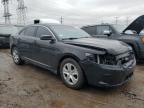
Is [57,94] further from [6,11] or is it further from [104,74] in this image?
[6,11]

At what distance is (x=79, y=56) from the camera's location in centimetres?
378

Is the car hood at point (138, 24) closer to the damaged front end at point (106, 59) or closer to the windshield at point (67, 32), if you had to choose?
the windshield at point (67, 32)

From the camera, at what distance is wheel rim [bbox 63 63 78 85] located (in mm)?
3979

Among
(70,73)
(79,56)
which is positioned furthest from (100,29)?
(79,56)

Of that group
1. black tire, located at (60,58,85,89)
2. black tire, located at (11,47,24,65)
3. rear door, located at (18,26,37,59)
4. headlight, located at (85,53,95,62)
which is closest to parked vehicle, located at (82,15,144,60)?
headlight, located at (85,53,95,62)

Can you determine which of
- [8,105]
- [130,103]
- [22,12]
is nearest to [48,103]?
[8,105]

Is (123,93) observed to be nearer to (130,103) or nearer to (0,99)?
(130,103)

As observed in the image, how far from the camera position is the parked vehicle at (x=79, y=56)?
355 centimetres

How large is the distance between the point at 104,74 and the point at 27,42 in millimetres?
2922

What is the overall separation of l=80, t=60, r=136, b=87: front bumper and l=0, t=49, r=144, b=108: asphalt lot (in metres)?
0.34

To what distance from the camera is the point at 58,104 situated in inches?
134

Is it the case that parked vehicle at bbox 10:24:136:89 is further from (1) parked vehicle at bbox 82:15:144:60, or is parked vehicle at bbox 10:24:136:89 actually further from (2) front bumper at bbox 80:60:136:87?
(1) parked vehicle at bbox 82:15:144:60

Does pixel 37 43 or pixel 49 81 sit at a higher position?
pixel 37 43

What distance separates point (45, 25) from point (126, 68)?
8.31ft
